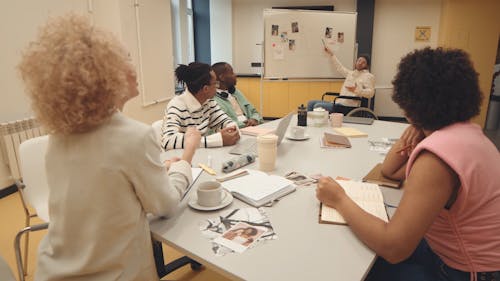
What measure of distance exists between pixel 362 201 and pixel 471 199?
354 millimetres

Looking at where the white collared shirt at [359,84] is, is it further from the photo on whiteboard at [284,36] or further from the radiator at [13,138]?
the radiator at [13,138]

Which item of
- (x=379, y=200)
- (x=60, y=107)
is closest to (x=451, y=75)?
(x=379, y=200)

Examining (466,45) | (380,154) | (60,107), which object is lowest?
(380,154)

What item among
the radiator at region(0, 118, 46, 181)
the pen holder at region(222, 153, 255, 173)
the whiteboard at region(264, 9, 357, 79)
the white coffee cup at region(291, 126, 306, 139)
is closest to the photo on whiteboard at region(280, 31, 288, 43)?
the whiteboard at region(264, 9, 357, 79)

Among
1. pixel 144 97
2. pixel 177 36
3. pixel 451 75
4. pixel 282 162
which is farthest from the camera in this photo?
pixel 177 36

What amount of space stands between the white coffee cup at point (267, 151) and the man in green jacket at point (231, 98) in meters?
1.44

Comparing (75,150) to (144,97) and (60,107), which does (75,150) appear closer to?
(60,107)

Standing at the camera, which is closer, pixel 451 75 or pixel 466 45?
pixel 451 75

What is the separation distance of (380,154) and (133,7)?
3259 millimetres

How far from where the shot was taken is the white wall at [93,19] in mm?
2904

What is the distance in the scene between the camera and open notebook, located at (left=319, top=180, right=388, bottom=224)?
3.59ft

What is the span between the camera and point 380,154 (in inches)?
72.2

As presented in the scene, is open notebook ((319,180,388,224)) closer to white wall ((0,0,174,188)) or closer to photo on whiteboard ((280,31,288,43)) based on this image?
white wall ((0,0,174,188))

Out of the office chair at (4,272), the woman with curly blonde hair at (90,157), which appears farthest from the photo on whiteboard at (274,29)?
the office chair at (4,272)
